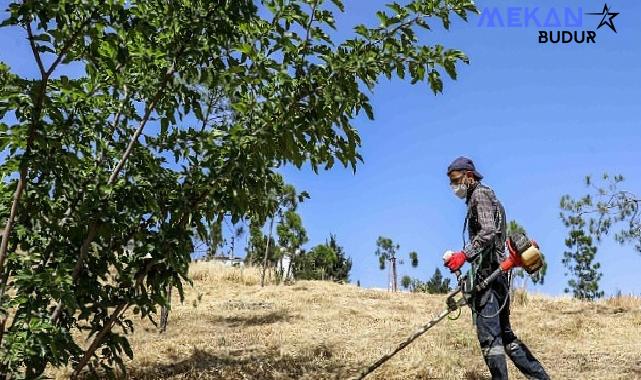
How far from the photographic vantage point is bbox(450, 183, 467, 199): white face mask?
5.05 metres

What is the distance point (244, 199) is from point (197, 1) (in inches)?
52.3

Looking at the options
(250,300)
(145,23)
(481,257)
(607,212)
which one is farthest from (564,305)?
(145,23)

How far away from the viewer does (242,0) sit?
3.95 metres

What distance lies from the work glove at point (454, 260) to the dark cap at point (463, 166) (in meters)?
0.72

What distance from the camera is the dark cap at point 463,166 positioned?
5.06 m

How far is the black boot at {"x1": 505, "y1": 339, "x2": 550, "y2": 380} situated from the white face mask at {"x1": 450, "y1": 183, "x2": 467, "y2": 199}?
1229 mm

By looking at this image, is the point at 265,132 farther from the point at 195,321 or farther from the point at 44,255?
the point at 195,321

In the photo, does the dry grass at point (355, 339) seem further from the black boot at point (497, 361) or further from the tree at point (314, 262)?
the tree at point (314, 262)

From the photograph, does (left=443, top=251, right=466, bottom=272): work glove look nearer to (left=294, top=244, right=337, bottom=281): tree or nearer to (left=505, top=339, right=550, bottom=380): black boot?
(left=505, top=339, right=550, bottom=380): black boot

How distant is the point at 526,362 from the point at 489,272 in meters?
0.73

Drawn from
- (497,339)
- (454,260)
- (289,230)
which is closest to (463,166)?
(454,260)

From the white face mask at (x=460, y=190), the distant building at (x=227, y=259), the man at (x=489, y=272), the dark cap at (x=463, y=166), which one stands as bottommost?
the man at (x=489, y=272)

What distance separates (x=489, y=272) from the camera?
4812mm

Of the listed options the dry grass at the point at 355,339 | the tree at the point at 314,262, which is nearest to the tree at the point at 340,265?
the tree at the point at 314,262
